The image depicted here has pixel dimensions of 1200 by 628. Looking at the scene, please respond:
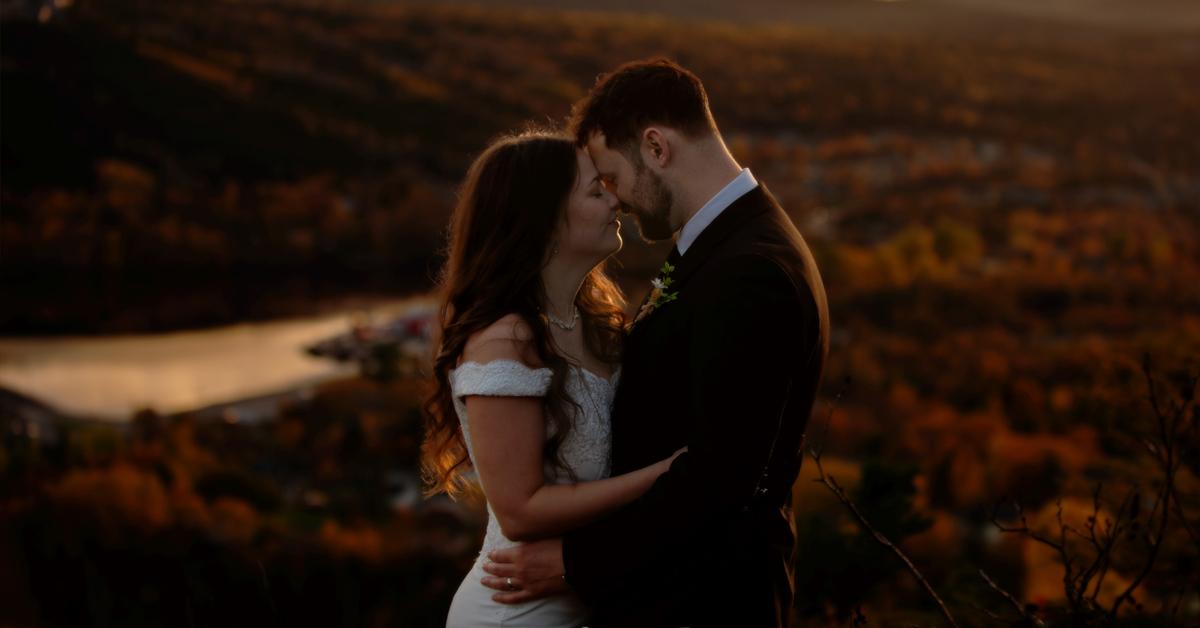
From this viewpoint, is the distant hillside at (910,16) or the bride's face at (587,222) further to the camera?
the distant hillside at (910,16)

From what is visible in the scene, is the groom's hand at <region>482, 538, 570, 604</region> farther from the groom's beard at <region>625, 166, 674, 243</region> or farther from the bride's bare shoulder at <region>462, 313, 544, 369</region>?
the groom's beard at <region>625, 166, 674, 243</region>

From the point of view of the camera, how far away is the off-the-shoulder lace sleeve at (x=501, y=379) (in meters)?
1.96

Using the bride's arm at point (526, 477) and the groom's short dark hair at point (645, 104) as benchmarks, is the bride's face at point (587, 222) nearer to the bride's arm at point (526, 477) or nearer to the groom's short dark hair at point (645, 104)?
the groom's short dark hair at point (645, 104)

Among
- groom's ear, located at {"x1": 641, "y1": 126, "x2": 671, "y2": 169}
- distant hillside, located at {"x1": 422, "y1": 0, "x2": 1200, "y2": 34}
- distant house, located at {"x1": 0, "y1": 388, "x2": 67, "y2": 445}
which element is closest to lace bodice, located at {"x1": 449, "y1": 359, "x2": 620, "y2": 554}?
groom's ear, located at {"x1": 641, "y1": 126, "x2": 671, "y2": 169}

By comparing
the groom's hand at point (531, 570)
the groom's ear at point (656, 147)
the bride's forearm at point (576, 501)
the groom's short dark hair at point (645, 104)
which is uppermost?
the groom's short dark hair at point (645, 104)

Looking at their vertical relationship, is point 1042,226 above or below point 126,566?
below

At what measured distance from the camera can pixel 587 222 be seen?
2146 mm

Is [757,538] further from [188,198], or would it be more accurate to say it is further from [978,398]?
[188,198]

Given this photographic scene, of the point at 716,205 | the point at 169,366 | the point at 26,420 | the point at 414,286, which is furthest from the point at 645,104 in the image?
the point at 414,286

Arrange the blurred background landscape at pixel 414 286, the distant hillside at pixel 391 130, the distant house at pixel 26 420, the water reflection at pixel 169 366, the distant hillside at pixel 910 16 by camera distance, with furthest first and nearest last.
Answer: the distant hillside at pixel 910 16 → the distant hillside at pixel 391 130 → the water reflection at pixel 169 366 → the distant house at pixel 26 420 → the blurred background landscape at pixel 414 286

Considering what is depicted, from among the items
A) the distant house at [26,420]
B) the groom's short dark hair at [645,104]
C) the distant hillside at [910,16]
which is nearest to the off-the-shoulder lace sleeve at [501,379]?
the groom's short dark hair at [645,104]

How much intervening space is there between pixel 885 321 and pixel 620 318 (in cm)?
4103

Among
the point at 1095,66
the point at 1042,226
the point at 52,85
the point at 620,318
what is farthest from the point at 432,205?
the point at 1095,66

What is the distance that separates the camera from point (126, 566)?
58.0 feet
